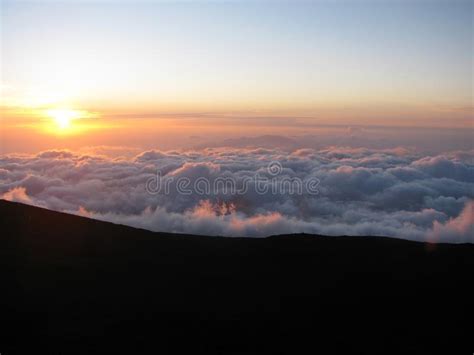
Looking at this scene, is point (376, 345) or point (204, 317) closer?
point (376, 345)

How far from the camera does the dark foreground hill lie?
1205 cm

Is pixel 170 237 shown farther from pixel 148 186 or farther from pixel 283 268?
pixel 148 186

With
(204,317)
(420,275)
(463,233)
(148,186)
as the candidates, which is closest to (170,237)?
(204,317)

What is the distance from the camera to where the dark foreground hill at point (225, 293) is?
12055 mm

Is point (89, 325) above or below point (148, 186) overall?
below

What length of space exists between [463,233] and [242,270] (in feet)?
212

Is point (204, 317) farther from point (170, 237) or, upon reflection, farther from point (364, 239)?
point (364, 239)

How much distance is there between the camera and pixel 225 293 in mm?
15359

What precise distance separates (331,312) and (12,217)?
18789 mm

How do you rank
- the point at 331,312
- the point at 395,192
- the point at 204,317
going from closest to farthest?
the point at 204,317, the point at 331,312, the point at 395,192

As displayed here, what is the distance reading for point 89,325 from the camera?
12398mm

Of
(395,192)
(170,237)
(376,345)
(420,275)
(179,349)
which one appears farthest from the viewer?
(395,192)

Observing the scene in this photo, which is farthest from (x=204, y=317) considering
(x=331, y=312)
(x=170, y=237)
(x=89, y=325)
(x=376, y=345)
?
(x=170, y=237)

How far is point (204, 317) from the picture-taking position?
13.4 metres
